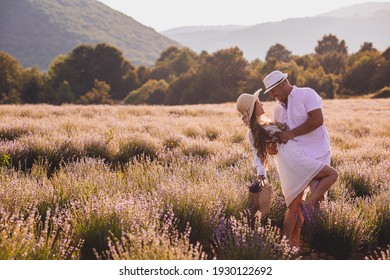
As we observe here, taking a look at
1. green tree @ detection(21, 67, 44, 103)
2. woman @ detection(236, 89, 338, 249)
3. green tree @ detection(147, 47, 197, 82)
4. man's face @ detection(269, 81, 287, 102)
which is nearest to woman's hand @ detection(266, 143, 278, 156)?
woman @ detection(236, 89, 338, 249)

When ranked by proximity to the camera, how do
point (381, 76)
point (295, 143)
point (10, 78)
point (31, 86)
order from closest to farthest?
point (295, 143) < point (381, 76) < point (10, 78) < point (31, 86)

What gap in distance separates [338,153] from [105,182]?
14.6 feet

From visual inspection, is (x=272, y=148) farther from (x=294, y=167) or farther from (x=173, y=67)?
(x=173, y=67)

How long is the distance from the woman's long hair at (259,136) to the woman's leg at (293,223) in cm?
56

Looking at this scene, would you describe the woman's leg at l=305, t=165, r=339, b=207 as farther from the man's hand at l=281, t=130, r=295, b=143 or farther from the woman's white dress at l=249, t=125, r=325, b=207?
the man's hand at l=281, t=130, r=295, b=143

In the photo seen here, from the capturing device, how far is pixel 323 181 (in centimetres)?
352

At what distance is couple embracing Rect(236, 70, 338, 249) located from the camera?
3.52 meters

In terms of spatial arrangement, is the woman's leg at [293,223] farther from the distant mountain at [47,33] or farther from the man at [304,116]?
the distant mountain at [47,33]

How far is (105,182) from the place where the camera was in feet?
13.6

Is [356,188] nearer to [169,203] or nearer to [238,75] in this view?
[169,203]

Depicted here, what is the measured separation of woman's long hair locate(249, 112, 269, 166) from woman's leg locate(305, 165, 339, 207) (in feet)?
1.91

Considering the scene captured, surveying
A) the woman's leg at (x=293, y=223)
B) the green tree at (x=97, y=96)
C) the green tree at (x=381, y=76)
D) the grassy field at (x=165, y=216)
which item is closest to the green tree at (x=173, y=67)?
the green tree at (x=97, y=96)

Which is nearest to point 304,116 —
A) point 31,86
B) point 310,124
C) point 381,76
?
point 310,124

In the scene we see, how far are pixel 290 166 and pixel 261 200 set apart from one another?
1.52ft
